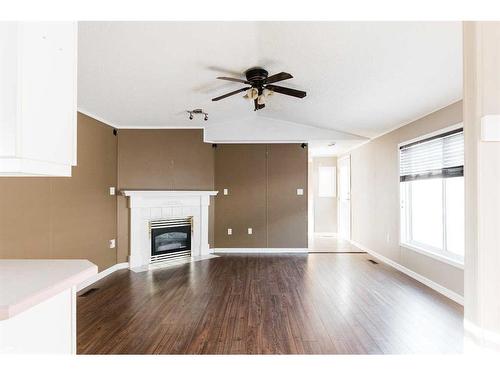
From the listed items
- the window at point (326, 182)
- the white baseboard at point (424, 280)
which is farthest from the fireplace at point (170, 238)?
the window at point (326, 182)

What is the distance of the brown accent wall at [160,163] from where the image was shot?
4.84 metres

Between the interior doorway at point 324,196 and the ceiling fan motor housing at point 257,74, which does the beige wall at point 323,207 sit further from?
the ceiling fan motor housing at point 257,74

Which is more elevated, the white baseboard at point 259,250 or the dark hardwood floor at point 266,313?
the white baseboard at point 259,250

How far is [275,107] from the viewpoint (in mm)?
4719

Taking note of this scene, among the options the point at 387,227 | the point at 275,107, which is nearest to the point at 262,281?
the point at 387,227

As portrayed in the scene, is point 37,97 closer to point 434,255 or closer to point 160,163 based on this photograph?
point 434,255

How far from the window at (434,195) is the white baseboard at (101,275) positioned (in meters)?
4.70

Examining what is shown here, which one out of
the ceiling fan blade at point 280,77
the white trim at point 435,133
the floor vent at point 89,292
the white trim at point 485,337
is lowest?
the floor vent at point 89,292

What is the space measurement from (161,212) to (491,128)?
4.81 metres

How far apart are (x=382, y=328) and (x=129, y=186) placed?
4.37 metres

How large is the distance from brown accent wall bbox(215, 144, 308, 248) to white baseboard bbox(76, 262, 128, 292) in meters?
1.85
